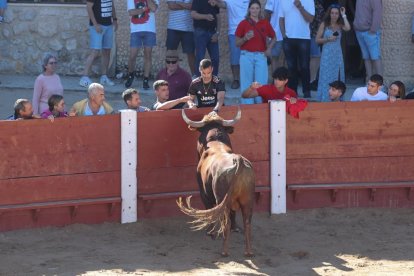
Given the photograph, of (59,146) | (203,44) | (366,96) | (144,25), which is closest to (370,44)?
(203,44)

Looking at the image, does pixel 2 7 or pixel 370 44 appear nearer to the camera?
pixel 370 44

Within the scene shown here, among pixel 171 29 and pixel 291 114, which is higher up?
pixel 171 29

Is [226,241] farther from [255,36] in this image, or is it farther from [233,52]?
Answer: [233,52]

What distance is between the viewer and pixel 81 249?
974 centimetres

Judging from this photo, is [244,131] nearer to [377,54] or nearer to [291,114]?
[291,114]

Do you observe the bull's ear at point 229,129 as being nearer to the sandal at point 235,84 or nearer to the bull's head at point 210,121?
the bull's head at point 210,121

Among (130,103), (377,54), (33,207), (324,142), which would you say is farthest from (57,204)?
(377,54)

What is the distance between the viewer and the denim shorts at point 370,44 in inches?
543

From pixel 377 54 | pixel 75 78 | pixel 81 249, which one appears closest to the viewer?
pixel 81 249

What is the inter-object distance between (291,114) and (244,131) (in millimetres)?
502

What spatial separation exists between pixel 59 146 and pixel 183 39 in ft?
13.6

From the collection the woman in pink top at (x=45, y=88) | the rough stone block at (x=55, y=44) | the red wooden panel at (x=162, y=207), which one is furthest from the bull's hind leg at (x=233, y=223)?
the rough stone block at (x=55, y=44)

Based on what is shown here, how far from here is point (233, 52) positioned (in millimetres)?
13945

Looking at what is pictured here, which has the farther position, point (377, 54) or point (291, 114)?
point (377, 54)
